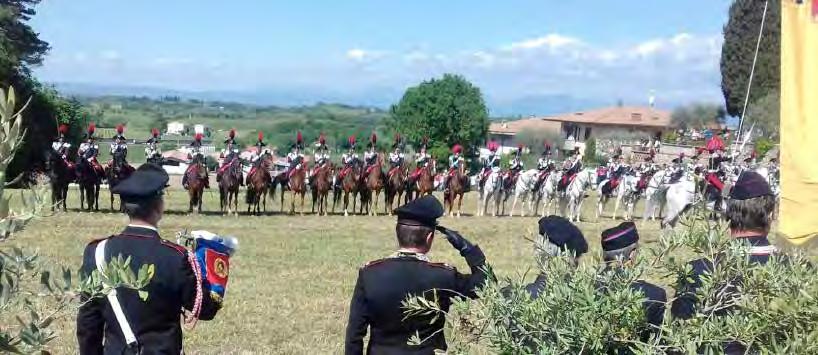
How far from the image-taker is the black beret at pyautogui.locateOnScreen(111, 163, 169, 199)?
3777 millimetres

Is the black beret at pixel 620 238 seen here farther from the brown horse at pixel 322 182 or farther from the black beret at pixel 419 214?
the brown horse at pixel 322 182

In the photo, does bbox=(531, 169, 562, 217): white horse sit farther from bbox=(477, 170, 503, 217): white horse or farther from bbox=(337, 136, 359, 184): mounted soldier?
bbox=(337, 136, 359, 184): mounted soldier

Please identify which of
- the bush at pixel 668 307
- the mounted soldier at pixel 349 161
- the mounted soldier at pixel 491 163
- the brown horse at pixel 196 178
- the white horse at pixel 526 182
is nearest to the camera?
the bush at pixel 668 307

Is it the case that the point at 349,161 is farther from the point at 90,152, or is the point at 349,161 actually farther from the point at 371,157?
the point at 90,152

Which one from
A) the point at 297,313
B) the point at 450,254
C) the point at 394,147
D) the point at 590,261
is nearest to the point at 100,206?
the point at 394,147

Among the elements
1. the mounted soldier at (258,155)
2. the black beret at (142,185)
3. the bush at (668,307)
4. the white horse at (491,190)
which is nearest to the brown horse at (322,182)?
the mounted soldier at (258,155)

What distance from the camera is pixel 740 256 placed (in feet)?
7.53

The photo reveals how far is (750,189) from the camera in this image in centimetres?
389

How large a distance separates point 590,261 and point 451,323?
413mm

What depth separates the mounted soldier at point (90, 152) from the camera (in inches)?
819

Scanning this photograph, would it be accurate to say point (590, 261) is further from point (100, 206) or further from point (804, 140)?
point (100, 206)

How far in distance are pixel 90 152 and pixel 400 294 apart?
1851 cm

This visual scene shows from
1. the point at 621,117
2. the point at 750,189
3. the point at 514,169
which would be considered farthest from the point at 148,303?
the point at 621,117

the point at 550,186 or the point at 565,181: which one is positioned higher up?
the point at 565,181
